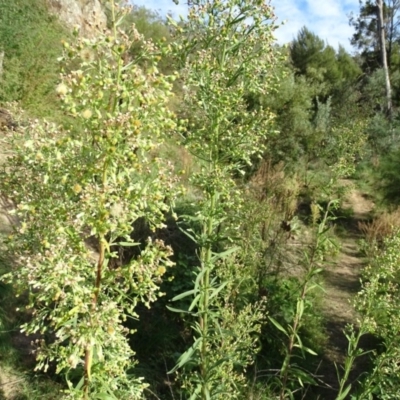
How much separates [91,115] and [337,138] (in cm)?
209

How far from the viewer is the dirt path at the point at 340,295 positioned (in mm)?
4699

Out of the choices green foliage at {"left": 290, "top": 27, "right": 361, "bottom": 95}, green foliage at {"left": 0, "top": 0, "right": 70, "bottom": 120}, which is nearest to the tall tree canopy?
green foliage at {"left": 290, "top": 27, "right": 361, "bottom": 95}

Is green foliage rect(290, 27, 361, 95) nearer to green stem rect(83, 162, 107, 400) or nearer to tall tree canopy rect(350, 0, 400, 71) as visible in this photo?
tall tree canopy rect(350, 0, 400, 71)

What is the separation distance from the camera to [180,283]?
4.58 metres

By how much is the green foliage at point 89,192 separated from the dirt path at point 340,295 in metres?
2.48

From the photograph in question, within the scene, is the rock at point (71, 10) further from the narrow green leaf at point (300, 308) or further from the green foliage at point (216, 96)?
the narrow green leaf at point (300, 308)

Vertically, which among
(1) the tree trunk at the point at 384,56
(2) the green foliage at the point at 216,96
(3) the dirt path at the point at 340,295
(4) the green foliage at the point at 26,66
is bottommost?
(3) the dirt path at the point at 340,295

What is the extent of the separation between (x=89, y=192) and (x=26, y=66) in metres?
6.74

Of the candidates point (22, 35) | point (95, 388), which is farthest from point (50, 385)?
point (22, 35)

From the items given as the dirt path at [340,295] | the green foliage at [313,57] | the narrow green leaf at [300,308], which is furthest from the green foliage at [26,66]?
the green foliage at [313,57]

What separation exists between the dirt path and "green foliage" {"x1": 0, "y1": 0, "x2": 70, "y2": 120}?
17.1 ft

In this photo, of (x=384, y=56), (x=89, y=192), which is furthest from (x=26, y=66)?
(x=384, y=56)

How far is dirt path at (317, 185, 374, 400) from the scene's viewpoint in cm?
470

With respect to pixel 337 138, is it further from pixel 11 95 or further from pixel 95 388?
pixel 11 95
